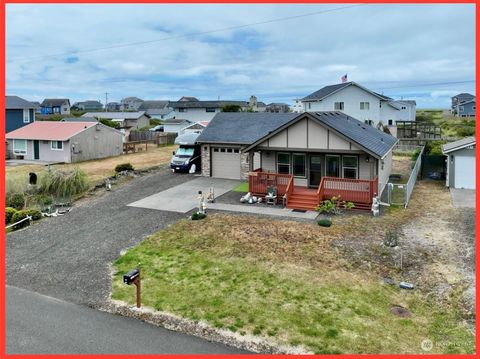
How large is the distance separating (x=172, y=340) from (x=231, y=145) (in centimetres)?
1786

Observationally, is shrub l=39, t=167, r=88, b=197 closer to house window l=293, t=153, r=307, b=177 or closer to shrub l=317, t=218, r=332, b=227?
house window l=293, t=153, r=307, b=177

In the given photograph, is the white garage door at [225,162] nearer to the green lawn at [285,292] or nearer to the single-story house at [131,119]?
the green lawn at [285,292]

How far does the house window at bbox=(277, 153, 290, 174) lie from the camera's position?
21156mm

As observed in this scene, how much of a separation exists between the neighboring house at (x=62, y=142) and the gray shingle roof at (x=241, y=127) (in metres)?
14.6

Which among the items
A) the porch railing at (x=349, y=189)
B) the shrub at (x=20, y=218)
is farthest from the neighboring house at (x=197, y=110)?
the shrub at (x=20, y=218)

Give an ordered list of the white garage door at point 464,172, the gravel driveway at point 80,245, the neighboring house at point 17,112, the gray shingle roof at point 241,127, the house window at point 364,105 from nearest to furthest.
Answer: the gravel driveway at point 80,245 → the white garage door at point 464,172 → the gray shingle roof at point 241,127 → the neighboring house at point 17,112 → the house window at point 364,105

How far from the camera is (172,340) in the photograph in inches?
332

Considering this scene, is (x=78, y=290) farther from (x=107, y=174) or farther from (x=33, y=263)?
(x=107, y=174)

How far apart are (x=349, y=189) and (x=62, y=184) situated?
1558 centimetres

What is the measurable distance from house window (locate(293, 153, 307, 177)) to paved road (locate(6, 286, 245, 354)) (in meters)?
13.3

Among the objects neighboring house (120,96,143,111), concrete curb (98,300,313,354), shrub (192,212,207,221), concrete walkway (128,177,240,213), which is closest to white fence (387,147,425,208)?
concrete walkway (128,177,240,213)

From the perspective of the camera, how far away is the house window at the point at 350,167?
1962cm

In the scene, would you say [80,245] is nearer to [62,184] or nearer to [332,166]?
[62,184]

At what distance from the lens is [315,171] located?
2055cm
